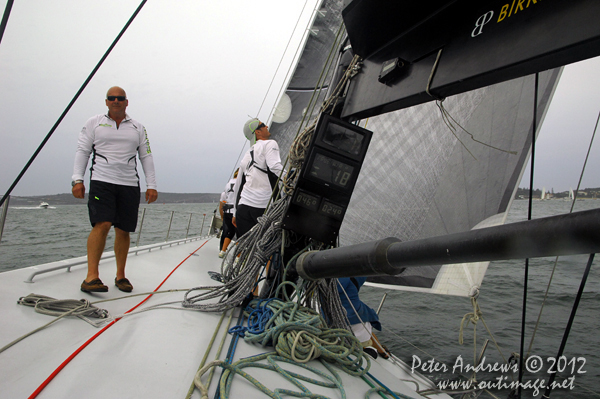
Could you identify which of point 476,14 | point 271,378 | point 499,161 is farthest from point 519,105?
point 271,378

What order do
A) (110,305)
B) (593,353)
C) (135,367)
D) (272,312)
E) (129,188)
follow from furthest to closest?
(593,353)
(129,188)
(110,305)
(272,312)
(135,367)

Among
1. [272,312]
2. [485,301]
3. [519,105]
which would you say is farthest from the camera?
[485,301]

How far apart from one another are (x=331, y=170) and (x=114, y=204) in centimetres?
118

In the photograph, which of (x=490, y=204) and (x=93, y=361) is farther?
(x=490, y=204)

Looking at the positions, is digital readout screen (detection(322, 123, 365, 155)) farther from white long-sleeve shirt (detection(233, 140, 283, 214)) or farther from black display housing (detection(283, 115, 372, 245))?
white long-sleeve shirt (detection(233, 140, 283, 214))

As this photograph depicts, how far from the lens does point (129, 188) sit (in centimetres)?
208

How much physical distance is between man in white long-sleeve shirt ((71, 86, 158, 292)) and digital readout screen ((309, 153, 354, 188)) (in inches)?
42.0

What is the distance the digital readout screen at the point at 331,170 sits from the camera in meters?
1.76

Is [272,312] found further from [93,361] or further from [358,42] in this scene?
[358,42]

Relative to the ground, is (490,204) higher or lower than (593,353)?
higher

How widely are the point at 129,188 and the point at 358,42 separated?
1.44 m

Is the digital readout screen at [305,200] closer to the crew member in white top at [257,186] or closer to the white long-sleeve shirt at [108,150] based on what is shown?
the crew member in white top at [257,186]
